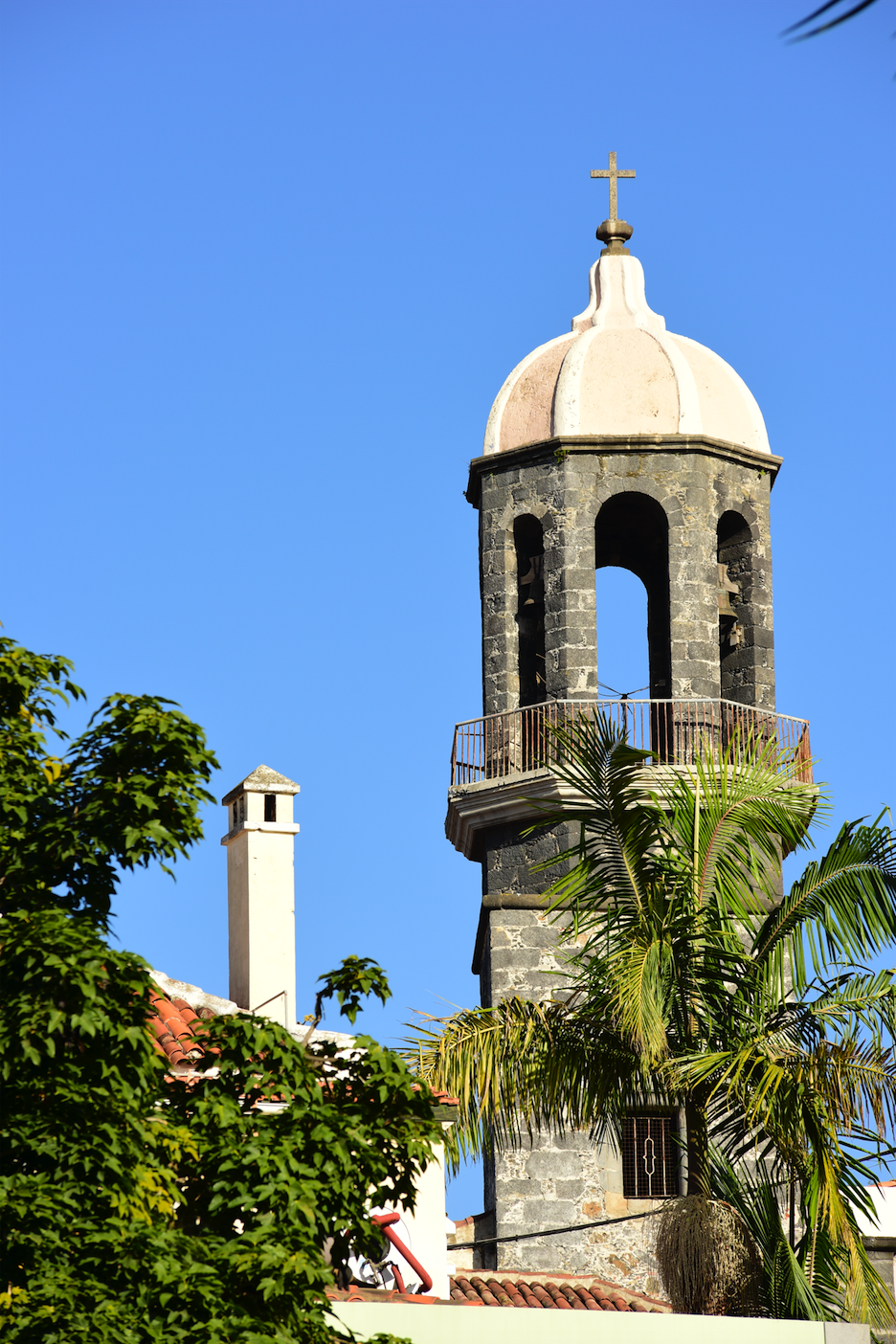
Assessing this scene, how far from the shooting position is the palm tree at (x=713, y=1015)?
13727mm

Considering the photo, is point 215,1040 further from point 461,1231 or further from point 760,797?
point 461,1231

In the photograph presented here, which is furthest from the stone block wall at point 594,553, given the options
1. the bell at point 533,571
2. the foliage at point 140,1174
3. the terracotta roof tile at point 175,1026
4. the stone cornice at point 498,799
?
the foliage at point 140,1174

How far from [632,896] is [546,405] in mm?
10183

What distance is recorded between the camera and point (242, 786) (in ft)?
57.1

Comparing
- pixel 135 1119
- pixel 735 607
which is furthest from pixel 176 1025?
pixel 735 607

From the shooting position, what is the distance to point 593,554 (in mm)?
23391

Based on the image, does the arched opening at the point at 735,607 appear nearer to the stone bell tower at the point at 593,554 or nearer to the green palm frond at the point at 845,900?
the stone bell tower at the point at 593,554

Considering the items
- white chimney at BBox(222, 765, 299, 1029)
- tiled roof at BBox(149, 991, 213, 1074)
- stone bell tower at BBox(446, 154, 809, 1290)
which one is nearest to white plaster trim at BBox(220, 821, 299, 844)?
white chimney at BBox(222, 765, 299, 1029)

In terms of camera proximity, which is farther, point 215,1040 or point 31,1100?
point 215,1040

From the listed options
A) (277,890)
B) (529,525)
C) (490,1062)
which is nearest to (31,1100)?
(490,1062)

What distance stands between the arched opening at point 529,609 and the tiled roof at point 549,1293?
6.84 metres

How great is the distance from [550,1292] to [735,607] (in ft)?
27.1

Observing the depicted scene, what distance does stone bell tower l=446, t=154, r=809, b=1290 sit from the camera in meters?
22.6

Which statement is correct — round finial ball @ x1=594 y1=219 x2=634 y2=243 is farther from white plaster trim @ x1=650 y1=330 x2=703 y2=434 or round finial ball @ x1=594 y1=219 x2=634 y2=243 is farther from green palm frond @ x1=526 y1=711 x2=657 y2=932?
green palm frond @ x1=526 y1=711 x2=657 y2=932
